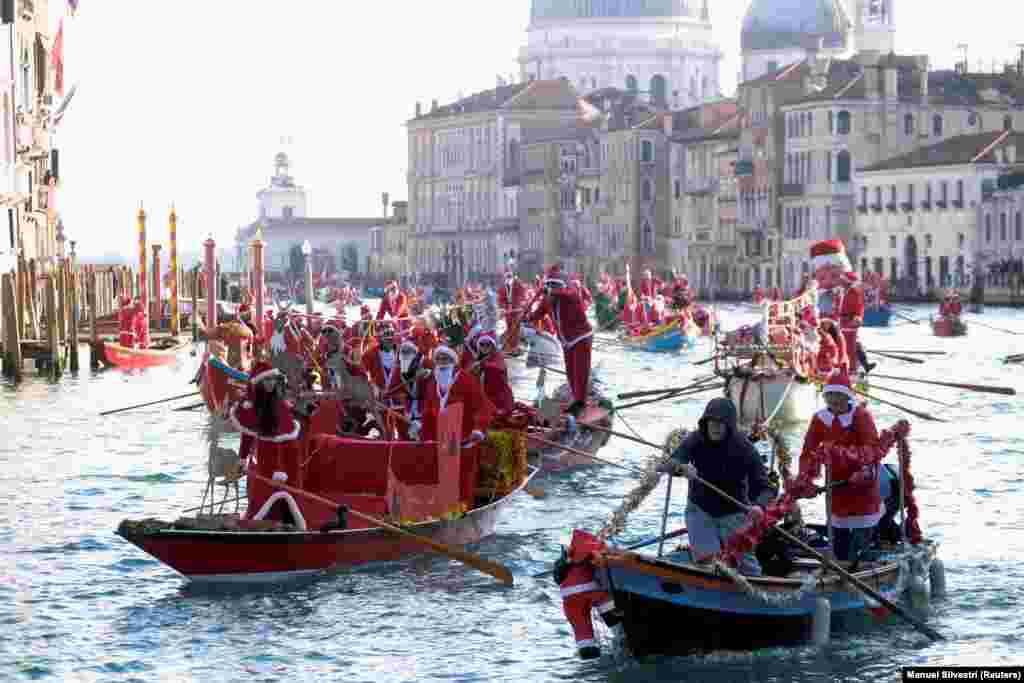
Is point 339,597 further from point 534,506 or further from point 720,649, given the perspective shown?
point 534,506

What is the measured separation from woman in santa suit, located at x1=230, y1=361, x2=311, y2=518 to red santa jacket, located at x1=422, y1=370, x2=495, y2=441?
1.93 meters

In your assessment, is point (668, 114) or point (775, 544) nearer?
point (775, 544)

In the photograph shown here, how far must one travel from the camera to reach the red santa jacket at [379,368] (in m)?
22.6

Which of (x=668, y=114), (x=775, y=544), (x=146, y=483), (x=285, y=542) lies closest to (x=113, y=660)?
(x=285, y=542)

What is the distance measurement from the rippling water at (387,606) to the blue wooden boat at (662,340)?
29.3m

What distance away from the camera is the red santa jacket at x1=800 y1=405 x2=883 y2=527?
52.2 feet

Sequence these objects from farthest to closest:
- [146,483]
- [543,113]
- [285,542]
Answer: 1. [543,113]
2. [146,483]
3. [285,542]

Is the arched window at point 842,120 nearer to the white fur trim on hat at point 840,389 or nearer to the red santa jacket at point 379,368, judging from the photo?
the red santa jacket at point 379,368

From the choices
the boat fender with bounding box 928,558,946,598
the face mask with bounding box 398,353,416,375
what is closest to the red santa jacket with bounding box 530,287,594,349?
the face mask with bounding box 398,353,416,375

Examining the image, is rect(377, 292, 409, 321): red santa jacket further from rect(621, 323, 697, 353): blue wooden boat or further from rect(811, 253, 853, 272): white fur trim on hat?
rect(621, 323, 697, 353): blue wooden boat

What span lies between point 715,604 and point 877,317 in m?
58.5

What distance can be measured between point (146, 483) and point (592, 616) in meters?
11.0

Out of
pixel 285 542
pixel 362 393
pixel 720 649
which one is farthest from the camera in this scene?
pixel 362 393

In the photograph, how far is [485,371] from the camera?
72.1ft
